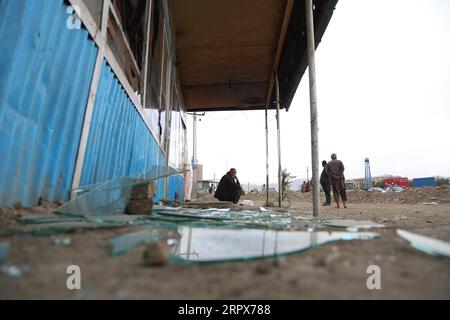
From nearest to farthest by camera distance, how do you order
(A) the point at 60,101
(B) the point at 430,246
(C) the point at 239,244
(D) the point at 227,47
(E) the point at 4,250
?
(E) the point at 4,250 → (B) the point at 430,246 → (C) the point at 239,244 → (A) the point at 60,101 → (D) the point at 227,47

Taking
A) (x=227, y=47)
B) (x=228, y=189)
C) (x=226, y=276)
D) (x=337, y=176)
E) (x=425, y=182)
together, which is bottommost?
(x=226, y=276)

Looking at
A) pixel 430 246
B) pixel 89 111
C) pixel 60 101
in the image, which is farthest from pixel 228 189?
pixel 430 246

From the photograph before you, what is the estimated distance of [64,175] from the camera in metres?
1.94

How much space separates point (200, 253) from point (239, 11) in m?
6.03

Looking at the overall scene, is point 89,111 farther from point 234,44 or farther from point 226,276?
point 234,44

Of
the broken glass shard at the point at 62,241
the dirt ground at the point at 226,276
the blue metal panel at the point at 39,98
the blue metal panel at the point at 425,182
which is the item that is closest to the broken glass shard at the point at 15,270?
the dirt ground at the point at 226,276

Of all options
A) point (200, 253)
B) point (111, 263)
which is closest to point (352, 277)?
point (200, 253)

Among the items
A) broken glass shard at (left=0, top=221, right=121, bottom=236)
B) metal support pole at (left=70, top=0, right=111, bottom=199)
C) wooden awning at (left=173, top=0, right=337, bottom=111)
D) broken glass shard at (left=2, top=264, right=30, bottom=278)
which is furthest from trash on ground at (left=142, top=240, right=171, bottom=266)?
wooden awning at (left=173, top=0, right=337, bottom=111)

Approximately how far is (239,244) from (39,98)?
1.52 m

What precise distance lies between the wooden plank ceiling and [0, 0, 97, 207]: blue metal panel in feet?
14.8

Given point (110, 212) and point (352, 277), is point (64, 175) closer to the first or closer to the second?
point (110, 212)

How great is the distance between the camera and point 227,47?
23.2 feet
